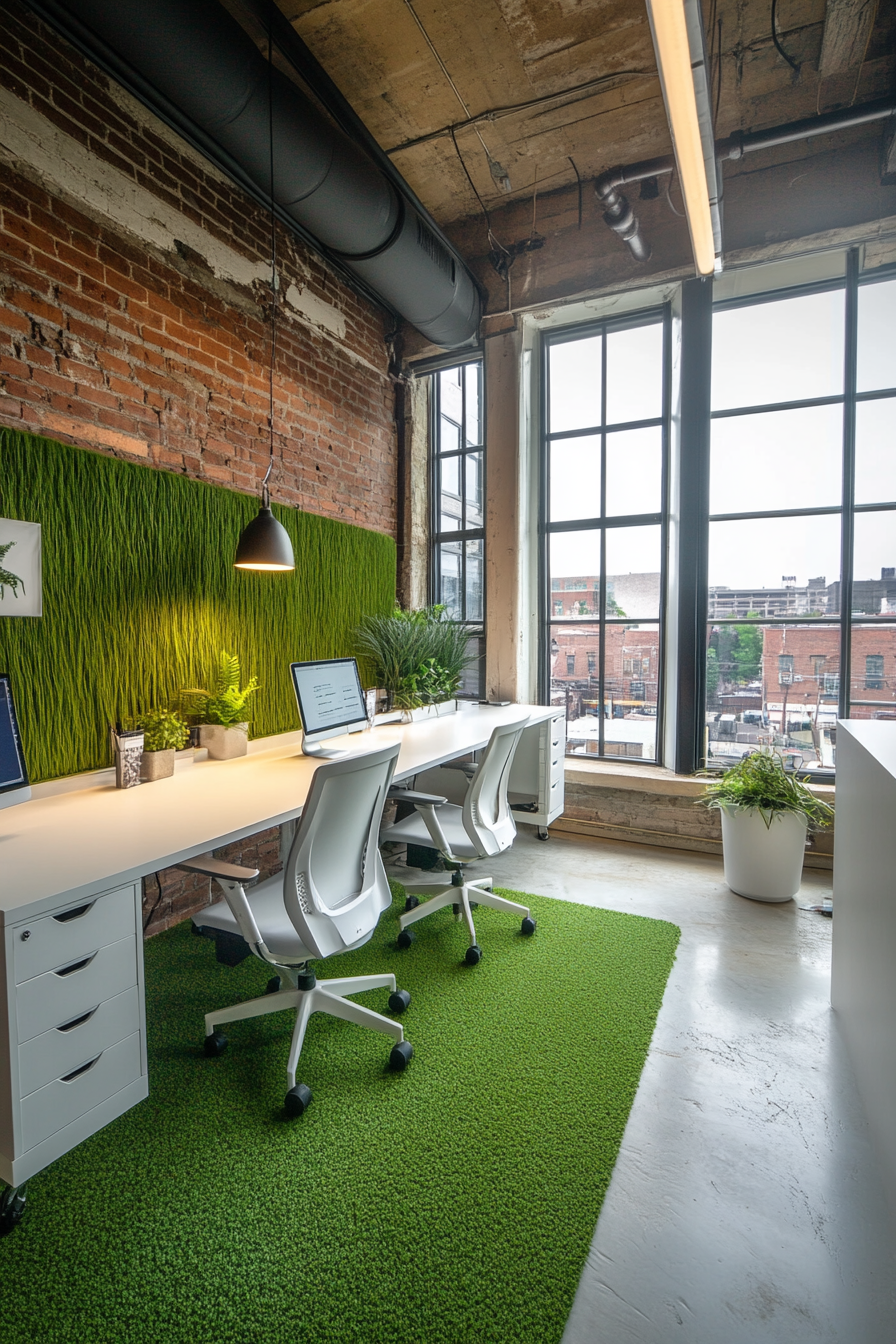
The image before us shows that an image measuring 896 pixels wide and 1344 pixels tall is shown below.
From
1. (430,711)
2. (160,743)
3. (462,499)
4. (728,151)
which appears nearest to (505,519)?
(462,499)

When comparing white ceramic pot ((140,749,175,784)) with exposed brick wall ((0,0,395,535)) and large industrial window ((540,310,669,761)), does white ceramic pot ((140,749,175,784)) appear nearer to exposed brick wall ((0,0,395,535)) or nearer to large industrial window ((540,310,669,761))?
exposed brick wall ((0,0,395,535))

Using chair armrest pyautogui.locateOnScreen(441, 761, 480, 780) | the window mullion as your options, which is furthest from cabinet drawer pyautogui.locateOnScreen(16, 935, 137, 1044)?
the window mullion

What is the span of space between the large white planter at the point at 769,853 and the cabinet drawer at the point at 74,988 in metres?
2.93

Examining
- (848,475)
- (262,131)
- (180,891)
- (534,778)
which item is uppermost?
(262,131)

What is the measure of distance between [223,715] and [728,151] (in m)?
3.93

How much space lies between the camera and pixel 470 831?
263cm

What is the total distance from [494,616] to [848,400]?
256cm

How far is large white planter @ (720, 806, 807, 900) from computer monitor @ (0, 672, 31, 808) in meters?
3.19

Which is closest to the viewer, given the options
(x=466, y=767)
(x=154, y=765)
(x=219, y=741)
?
(x=154, y=765)

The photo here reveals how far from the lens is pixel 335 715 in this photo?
10.4ft

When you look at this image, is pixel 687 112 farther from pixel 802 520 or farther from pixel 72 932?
pixel 72 932

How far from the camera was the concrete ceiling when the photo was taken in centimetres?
291

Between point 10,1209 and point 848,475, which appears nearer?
point 10,1209

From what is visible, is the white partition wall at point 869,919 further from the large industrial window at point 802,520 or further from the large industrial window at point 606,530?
the large industrial window at point 606,530
